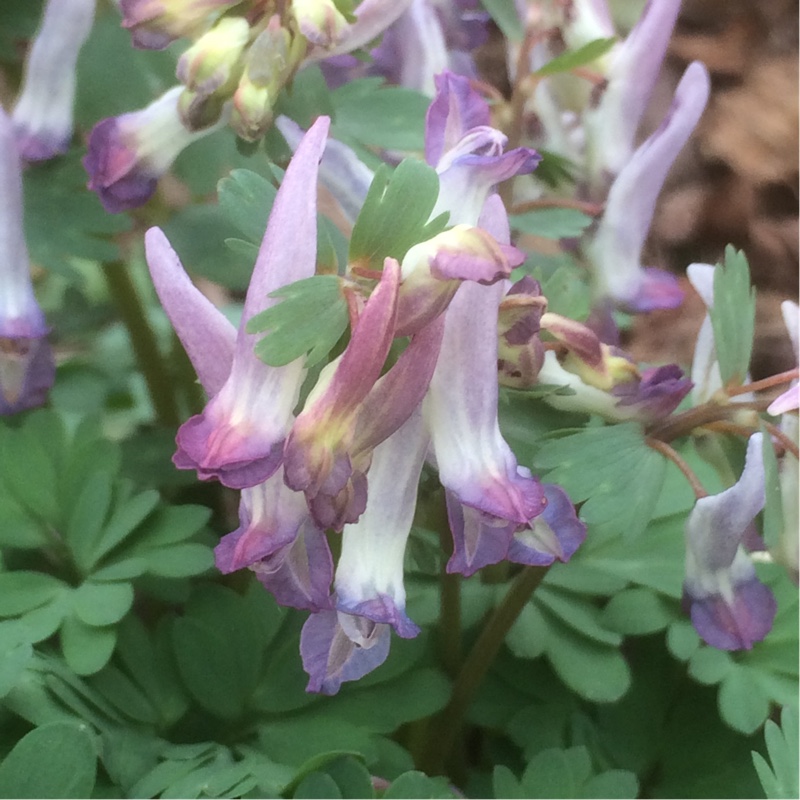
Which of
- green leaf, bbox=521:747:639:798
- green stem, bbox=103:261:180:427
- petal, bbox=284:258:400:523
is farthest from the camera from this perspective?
green stem, bbox=103:261:180:427

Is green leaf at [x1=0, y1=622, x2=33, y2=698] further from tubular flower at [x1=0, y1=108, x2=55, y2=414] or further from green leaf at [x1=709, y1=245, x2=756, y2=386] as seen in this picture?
green leaf at [x1=709, y1=245, x2=756, y2=386]

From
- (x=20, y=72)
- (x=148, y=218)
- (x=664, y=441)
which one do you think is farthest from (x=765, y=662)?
(x=20, y=72)

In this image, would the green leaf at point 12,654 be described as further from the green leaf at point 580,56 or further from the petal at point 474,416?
the green leaf at point 580,56

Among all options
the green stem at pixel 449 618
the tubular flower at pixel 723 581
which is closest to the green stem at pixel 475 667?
the green stem at pixel 449 618

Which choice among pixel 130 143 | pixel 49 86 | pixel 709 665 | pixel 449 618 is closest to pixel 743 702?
pixel 709 665

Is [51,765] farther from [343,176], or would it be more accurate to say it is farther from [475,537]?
[343,176]

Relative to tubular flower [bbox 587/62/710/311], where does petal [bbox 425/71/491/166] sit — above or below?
above

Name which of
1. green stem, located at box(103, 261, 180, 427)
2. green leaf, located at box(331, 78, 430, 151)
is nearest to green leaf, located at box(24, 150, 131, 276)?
green stem, located at box(103, 261, 180, 427)

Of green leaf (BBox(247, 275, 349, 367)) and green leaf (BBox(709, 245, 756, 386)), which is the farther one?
green leaf (BBox(709, 245, 756, 386))
